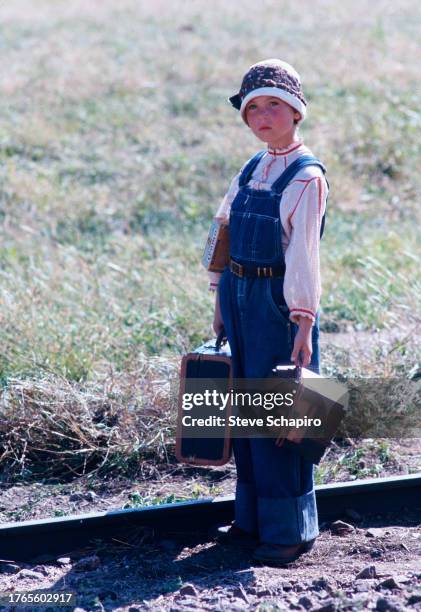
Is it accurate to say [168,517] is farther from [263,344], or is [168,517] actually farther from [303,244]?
[303,244]

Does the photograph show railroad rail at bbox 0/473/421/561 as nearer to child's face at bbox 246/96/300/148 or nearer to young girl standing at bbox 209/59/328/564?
young girl standing at bbox 209/59/328/564

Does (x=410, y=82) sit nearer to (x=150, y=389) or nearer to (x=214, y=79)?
(x=214, y=79)

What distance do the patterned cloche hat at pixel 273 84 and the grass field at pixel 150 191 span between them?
2.09m

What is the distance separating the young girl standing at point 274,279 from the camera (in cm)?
379

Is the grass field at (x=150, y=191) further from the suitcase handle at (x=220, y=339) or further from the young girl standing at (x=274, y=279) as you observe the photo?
the young girl standing at (x=274, y=279)

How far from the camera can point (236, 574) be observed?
4090 mm

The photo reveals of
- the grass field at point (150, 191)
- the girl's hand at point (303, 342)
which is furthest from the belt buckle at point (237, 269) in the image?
the grass field at point (150, 191)

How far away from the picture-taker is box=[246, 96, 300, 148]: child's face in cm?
Result: 386

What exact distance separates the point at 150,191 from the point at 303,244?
6.71 meters

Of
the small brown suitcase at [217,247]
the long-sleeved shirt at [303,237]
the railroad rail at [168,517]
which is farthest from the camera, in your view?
the railroad rail at [168,517]

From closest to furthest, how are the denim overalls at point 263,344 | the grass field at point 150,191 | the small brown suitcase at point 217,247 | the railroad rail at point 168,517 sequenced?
the denim overalls at point 263,344
the small brown suitcase at point 217,247
the railroad rail at point 168,517
the grass field at point 150,191

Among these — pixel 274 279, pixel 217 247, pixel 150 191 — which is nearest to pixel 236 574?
pixel 274 279

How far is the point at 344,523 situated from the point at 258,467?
716 mm

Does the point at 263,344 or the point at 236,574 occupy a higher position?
the point at 263,344
